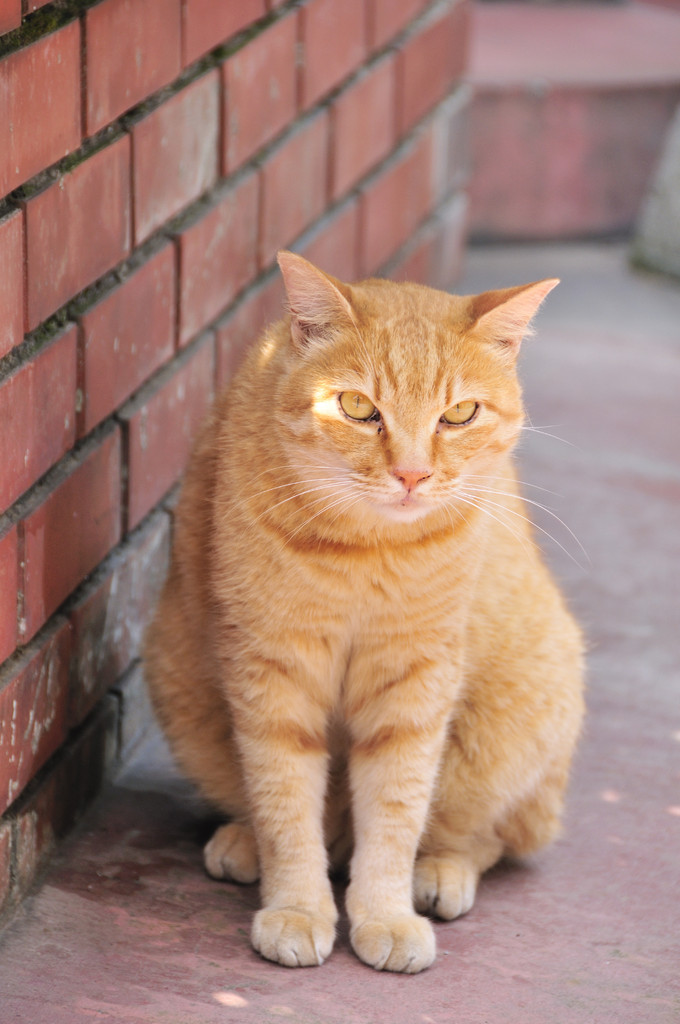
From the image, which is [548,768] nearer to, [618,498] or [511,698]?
[511,698]

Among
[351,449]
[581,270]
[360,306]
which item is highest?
[360,306]

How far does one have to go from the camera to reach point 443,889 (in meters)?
2.21

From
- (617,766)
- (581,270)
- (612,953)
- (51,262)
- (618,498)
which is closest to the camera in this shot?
(51,262)

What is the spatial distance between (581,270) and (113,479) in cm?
398

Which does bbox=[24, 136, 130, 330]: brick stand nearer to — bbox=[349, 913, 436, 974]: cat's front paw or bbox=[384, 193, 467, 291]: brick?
bbox=[349, 913, 436, 974]: cat's front paw

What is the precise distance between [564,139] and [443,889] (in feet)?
15.2

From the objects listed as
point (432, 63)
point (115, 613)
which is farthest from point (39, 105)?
point (432, 63)

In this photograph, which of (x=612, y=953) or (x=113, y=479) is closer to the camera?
(x=612, y=953)

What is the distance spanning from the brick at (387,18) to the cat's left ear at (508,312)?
1.92 metres

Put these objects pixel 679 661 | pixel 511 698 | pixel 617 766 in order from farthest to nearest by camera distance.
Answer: pixel 679 661 < pixel 617 766 < pixel 511 698

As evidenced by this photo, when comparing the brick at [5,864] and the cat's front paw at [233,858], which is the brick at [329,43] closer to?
the cat's front paw at [233,858]

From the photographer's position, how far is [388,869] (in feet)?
6.89

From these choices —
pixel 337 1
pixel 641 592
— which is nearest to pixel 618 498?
pixel 641 592

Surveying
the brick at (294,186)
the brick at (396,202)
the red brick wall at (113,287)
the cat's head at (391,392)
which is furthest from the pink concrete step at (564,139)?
the cat's head at (391,392)
